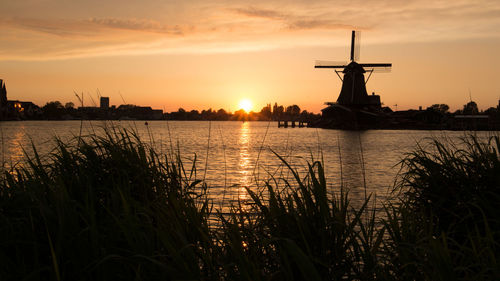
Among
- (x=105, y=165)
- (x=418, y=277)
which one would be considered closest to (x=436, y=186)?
(x=418, y=277)

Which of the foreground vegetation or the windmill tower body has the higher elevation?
the windmill tower body

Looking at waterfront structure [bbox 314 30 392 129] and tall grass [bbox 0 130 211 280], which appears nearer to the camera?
tall grass [bbox 0 130 211 280]

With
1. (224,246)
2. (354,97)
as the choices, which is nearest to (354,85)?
(354,97)

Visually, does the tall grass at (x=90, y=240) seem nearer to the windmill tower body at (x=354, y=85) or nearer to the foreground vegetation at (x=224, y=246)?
the foreground vegetation at (x=224, y=246)

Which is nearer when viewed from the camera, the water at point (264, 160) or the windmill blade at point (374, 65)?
the water at point (264, 160)

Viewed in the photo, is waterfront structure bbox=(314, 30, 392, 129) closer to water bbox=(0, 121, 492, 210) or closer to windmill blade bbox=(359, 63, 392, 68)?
windmill blade bbox=(359, 63, 392, 68)

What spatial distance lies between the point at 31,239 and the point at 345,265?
3491 millimetres

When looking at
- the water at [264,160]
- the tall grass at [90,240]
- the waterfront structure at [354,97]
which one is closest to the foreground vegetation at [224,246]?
the tall grass at [90,240]

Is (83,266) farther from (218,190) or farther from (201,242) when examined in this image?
(218,190)

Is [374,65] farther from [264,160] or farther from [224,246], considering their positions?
[224,246]

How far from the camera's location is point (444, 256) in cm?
369

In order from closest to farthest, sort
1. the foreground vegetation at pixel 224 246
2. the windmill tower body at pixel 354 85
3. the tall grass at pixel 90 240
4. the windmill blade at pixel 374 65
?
1. the foreground vegetation at pixel 224 246
2. the tall grass at pixel 90 240
3. the windmill blade at pixel 374 65
4. the windmill tower body at pixel 354 85

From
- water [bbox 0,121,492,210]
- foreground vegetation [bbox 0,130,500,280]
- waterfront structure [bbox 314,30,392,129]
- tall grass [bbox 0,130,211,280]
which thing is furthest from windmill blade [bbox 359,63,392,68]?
tall grass [bbox 0,130,211,280]

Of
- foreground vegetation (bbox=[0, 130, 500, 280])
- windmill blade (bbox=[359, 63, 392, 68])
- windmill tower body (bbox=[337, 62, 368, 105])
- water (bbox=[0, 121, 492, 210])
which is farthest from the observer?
windmill tower body (bbox=[337, 62, 368, 105])
